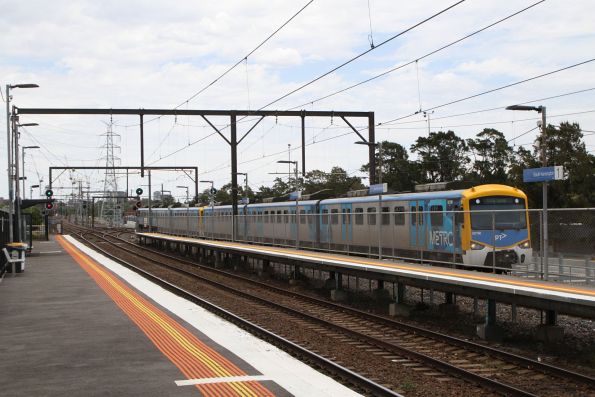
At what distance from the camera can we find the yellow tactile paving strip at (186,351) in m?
8.24

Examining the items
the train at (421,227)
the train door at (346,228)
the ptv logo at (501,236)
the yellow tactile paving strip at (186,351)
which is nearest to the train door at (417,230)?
the train at (421,227)

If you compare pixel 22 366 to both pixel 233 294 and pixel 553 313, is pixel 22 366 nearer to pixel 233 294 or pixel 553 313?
pixel 553 313

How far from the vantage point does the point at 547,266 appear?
520 inches

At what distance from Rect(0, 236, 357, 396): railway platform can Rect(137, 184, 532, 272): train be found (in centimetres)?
593

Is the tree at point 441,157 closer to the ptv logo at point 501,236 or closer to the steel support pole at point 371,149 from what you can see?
the steel support pole at point 371,149

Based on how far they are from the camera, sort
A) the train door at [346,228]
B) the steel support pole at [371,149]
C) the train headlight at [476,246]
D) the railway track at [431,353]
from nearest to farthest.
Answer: the railway track at [431,353]
the train headlight at [476,246]
the train door at [346,228]
the steel support pole at [371,149]

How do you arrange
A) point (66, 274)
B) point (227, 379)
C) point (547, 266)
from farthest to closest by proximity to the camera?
point (66, 274), point (547, 266), point (227, 379)

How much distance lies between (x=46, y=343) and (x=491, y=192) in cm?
1317

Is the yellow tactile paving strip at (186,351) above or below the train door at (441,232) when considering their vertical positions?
below

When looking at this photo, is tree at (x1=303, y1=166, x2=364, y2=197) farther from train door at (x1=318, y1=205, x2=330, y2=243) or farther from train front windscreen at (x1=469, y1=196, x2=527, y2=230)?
train front windscreen at (x1=469, y1=196, x2=527, y2=230)

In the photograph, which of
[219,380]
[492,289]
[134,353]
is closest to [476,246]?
[492,289]

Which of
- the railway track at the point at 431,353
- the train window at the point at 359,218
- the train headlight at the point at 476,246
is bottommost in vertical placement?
the railway track at the point at 431,353

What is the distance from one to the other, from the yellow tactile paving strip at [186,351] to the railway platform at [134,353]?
1cm

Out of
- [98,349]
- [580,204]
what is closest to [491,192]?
[98,349]
